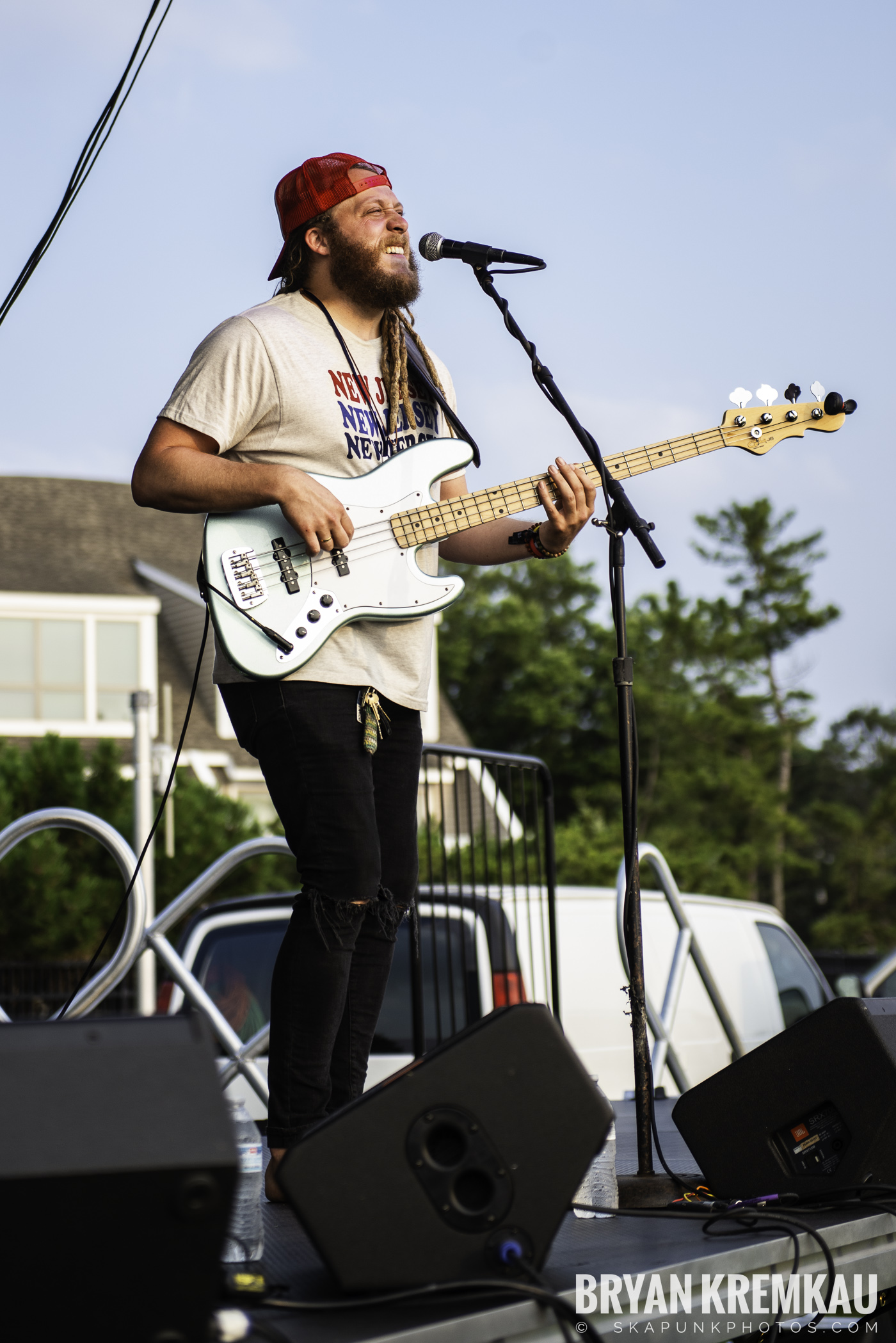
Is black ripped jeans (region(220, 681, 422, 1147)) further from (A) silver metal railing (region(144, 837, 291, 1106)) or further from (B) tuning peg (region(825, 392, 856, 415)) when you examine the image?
(B) tuning peg (region(825, 392, 856, 415))

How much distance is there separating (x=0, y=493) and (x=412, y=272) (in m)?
26.4

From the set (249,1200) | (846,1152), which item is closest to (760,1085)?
(846,1152)

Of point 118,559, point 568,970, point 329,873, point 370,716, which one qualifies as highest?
point 118,559

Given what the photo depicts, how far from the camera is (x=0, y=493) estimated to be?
27609 millimetres

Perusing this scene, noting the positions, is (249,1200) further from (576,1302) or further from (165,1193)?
(165,1193)

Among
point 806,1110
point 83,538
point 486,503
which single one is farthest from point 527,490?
point 83,538

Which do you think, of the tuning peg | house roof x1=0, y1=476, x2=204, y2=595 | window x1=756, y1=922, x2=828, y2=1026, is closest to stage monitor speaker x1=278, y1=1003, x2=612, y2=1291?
the tuning peg

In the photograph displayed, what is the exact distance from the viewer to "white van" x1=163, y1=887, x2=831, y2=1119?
5.04 meters

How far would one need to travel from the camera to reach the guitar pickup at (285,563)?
2.67 m

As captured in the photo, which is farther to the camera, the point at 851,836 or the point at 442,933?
the point at 851,836

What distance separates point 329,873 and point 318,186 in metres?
1.55

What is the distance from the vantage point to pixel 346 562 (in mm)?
2740

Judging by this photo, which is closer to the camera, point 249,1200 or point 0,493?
point 249,1200

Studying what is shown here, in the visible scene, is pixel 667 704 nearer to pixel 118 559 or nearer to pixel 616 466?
pixel 118 559
